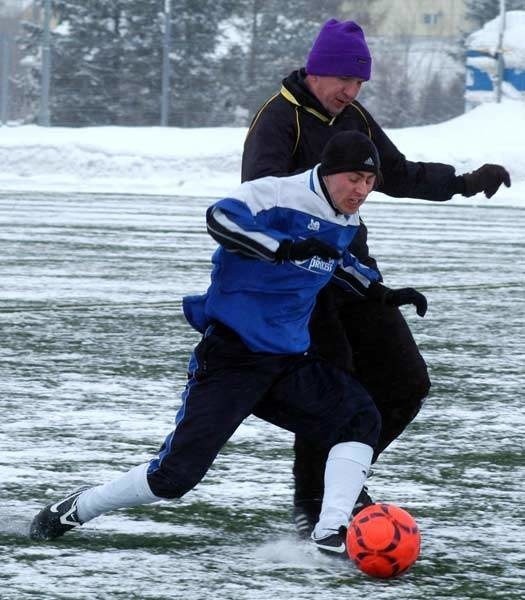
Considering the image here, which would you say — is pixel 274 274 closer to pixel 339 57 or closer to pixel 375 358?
pixel 375 358

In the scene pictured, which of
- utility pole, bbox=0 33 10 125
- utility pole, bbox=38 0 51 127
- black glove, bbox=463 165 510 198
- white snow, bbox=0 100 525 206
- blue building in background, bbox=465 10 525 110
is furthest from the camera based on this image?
blue building in background, bbox=465 10 525 110

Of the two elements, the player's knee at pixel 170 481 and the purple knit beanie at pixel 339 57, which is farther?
the purple knit beanie at pixel 339 57

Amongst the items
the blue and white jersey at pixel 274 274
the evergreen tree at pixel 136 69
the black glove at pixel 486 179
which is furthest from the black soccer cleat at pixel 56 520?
the evergreen tree at pixel 136 69

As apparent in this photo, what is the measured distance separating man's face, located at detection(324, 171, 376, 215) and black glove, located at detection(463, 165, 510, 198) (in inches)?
32.1

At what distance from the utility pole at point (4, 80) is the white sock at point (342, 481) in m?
27.8

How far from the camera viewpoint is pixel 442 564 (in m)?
4.81

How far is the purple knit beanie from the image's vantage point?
5.38m

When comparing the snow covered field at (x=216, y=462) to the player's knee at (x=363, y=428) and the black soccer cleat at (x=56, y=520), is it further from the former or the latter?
the player's knee at (x=363, y=428)

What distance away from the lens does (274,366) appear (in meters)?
4.88

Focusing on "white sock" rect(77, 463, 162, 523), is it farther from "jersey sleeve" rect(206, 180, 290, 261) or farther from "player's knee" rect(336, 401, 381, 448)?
"jersey sleeve" rect(206, 180, 290, 261)

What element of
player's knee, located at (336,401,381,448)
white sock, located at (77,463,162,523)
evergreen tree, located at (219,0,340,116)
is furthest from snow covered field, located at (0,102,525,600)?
evergreen tree, located at (219,0,340,116)

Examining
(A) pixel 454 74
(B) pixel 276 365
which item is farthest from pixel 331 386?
(A) pixel 454 74

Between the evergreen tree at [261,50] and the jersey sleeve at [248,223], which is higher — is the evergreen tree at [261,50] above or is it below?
below

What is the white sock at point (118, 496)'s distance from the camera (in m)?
4.87
